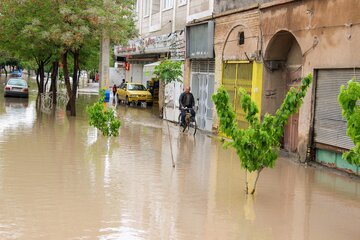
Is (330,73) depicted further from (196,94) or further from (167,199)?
(196,94)

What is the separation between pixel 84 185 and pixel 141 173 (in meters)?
1.92

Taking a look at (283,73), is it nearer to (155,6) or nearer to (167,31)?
(167,31)

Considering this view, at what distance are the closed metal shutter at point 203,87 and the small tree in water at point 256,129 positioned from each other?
489 inches

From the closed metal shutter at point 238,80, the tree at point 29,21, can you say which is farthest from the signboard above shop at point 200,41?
the tree at point 29,21

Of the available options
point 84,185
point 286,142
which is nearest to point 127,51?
point 286,142

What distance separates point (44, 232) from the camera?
7184 mm

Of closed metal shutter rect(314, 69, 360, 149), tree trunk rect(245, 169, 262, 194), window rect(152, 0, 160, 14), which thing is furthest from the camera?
window rect(152, 0, 160, 14)

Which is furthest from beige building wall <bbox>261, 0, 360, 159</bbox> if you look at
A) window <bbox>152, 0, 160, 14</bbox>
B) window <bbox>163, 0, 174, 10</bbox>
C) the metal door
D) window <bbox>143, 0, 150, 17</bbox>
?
window <bbox>143, 0, 150, 17</bbox>

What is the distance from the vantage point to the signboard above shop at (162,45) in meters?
26.2

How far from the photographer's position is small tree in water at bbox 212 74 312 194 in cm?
953

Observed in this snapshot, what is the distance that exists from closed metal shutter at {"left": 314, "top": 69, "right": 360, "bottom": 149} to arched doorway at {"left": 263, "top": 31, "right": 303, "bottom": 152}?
1.78 metres

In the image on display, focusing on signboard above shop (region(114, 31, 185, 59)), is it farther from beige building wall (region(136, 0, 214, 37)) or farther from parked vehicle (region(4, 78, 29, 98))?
parked vehicle (region(4, 78, 29, 98))

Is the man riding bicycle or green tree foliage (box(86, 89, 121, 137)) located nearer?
green tree foliage (box(86, 89, 121, 137))

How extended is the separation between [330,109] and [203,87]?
9.90 metres
